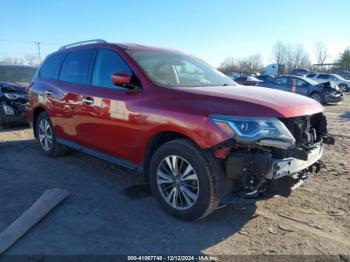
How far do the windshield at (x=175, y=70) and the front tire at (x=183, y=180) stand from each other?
839 millimetres

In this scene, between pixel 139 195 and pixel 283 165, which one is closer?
pixel 283 165

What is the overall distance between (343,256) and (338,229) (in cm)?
48

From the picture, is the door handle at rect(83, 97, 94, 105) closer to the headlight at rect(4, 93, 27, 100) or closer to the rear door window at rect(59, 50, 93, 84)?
the rear door window at rect(59, 50, 93, 84)

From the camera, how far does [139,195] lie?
13.5ft

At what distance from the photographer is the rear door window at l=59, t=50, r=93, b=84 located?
15.4ft

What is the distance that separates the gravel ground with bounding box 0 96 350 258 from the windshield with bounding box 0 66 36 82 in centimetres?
500

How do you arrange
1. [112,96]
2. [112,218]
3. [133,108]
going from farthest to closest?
[112,96] < [133,108] < [112,218]

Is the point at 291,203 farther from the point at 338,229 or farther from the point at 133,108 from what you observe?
the point at 133,108

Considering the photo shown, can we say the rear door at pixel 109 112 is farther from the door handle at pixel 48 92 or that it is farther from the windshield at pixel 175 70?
the door handle at pixel 48 92

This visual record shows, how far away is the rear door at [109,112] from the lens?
381 centimetres

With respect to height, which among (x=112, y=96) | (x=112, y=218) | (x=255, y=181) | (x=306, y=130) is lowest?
(x=112, y=218)

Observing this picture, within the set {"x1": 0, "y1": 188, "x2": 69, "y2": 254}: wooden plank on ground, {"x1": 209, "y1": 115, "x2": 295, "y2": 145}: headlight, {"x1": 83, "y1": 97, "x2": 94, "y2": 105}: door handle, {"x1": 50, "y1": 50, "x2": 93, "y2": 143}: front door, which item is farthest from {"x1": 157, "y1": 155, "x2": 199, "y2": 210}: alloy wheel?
{"x1": 50, "y1": 50, "x2": 93, "y2": 143}: front door

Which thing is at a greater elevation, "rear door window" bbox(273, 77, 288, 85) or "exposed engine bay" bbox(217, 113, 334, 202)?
"rear door window" bbox(273, 77, 288, 85)

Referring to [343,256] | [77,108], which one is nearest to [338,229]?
[343,256]
